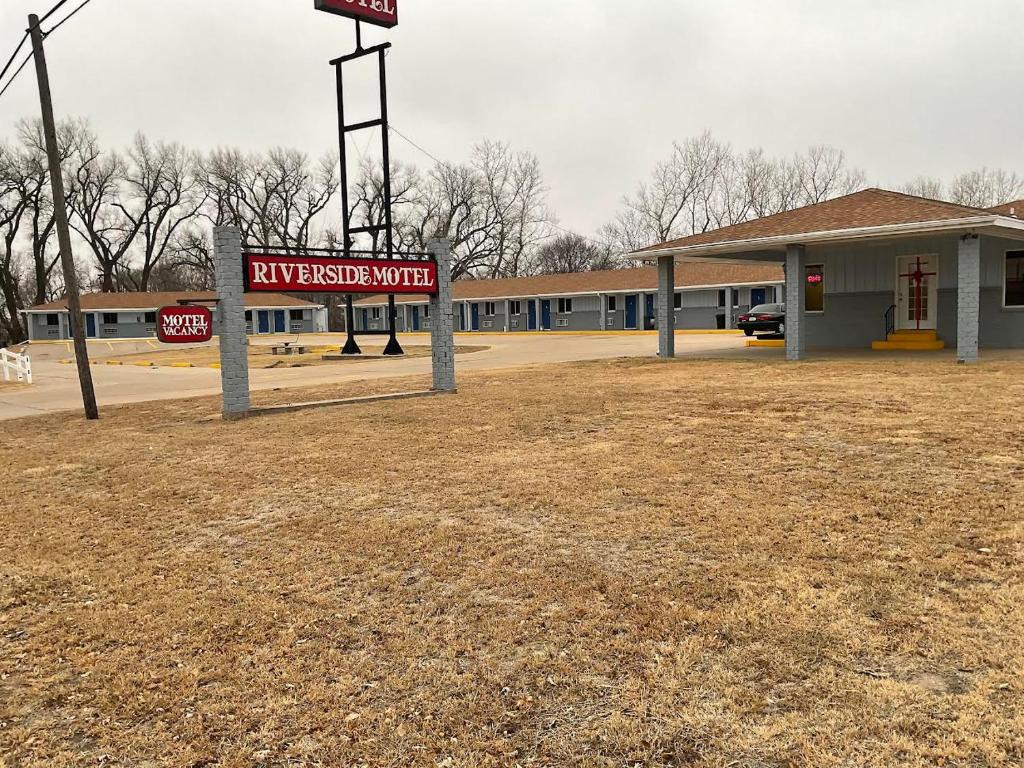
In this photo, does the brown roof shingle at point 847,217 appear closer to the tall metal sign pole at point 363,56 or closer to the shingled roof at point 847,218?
the shingled roof at point 847,218

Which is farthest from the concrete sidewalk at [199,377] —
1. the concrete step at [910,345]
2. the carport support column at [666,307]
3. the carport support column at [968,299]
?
the carport support column at [968,299]

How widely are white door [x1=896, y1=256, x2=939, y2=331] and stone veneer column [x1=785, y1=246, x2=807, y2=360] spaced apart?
13.1ft

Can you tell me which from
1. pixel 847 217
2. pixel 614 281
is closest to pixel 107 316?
pixel 614 281

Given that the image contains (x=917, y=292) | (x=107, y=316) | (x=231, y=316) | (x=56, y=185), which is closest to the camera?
(x=231, y=316)

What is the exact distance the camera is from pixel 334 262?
12875mm

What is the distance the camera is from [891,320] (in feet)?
71.1

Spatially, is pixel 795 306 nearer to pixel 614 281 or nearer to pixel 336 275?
pixel 336 275

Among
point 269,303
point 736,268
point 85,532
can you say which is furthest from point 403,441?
point 269,303

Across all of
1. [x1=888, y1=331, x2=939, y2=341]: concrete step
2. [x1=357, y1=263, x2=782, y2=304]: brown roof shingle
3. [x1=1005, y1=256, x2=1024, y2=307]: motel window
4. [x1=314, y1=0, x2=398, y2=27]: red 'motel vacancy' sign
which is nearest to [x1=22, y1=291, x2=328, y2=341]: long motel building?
[x1=357, y1=263, x2=782, y2=304]: brown roof shingle

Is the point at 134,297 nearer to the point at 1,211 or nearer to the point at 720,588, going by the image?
the point at 1,211

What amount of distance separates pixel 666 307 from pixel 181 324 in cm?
1365

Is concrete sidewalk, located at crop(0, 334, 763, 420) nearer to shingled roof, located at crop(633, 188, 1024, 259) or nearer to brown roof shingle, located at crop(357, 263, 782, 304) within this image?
shingled roof, located at crop(633, 188, 1024, 259)

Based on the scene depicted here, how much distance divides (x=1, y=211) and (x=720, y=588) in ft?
251

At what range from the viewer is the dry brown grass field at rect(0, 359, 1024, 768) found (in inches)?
115
